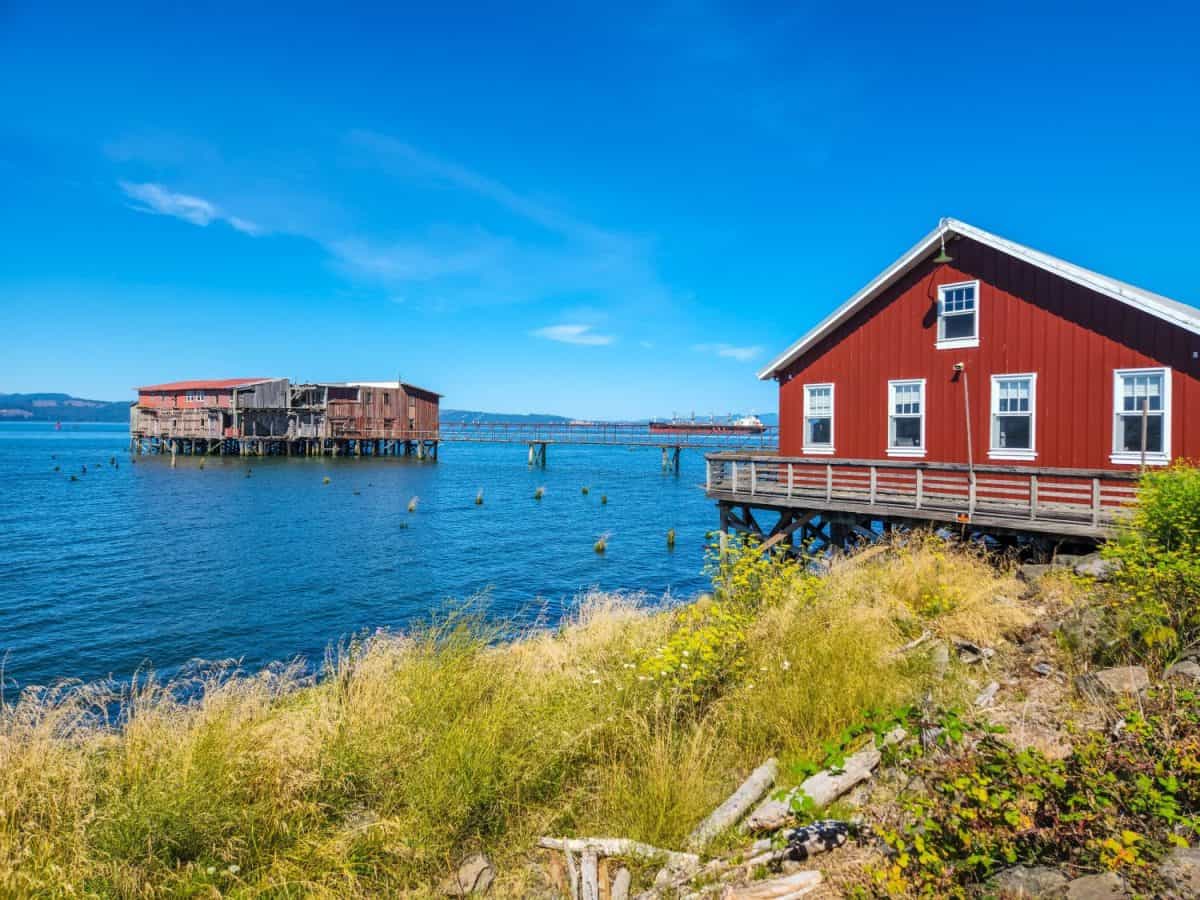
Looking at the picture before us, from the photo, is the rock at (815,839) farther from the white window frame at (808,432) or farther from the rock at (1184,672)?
the white window frame at (808,432)

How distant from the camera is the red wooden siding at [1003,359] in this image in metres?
14.1

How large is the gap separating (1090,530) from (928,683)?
7929 millimetres

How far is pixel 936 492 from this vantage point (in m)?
16.1

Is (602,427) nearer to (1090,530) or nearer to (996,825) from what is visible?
(1090,530)

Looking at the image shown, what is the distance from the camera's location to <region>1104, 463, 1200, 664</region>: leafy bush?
6324mm

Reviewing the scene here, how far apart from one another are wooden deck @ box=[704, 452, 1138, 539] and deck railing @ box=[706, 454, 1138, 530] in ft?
0.06

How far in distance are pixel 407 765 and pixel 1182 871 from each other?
4904mm

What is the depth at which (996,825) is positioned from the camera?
3.70 metres

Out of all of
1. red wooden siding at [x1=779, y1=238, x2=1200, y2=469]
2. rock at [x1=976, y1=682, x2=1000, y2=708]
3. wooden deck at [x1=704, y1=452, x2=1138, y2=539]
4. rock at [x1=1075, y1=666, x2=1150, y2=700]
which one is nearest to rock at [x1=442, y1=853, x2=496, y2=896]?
rock at [x1=976, y1=682, x2=1000, y2=708]

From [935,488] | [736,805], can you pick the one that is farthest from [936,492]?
[736,805]

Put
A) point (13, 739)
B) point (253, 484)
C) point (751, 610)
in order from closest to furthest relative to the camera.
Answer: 1. point (13, 739)
2. point (751, 610)
3. point (253, 484)

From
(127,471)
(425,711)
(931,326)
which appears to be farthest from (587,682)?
(127,471)

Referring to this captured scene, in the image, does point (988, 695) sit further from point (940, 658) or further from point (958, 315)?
point (958, 315)

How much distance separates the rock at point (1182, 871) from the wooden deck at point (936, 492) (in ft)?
32.5
